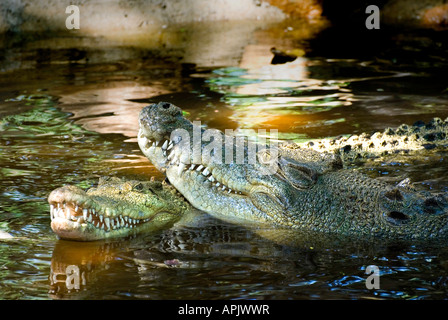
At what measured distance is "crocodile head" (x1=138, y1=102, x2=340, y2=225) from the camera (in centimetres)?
527

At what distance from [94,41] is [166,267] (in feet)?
38.4

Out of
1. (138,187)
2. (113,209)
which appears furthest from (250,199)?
(113,209)

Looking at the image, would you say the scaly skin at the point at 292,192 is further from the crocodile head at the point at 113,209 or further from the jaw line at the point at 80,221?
the jaw line at the point at 80,221

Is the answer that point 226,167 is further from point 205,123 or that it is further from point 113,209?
point 205,123

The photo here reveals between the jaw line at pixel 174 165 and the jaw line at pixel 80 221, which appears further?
the jaw line at pixel 174 165

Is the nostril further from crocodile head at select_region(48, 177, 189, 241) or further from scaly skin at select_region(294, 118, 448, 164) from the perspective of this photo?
scaly skin at select_region(294, 118, 448, 164)

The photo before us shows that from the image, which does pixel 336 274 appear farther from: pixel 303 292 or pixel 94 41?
pixel 94 41

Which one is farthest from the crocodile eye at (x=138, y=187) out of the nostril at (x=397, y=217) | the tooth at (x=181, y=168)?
the nostril at (x=397, y=217)

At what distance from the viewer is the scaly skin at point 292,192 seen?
200 inches

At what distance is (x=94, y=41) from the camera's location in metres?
15.4

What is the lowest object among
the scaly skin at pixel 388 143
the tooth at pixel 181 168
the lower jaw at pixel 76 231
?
the lower jaw at pixel 76 231

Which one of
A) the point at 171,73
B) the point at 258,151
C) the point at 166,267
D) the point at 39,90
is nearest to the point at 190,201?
the point at 258,151

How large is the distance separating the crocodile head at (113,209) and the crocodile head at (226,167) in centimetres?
19

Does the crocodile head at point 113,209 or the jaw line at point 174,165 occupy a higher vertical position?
the jaw line at point 174,165
